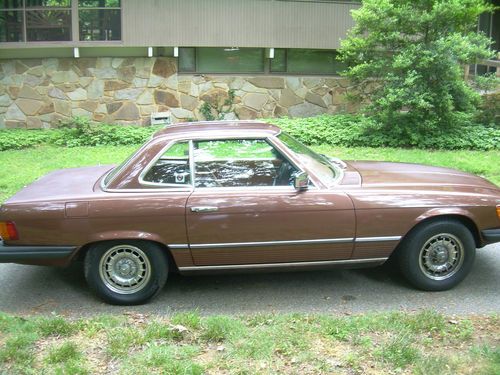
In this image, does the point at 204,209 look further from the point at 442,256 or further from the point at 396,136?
the point at 396,136

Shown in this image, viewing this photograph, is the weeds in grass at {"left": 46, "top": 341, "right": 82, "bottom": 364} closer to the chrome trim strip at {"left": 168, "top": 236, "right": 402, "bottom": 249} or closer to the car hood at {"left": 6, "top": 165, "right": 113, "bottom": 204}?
the chrome trim strip at {"left": 168, "top": 236, "right": 402, "bottom": 249}

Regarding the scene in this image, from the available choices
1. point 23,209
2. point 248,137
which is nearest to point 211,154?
point 248,137

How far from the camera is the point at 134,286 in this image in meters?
4.90

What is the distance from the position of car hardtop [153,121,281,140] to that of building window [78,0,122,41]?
8866 millimetres

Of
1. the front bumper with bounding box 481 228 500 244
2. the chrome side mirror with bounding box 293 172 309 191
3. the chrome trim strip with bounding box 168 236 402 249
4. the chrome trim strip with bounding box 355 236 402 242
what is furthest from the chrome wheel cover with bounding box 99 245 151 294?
the front bumper with bounding box 481 228 500 244

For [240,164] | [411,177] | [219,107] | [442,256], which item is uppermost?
[219,107]

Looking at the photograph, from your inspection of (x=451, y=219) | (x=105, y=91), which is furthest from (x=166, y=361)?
(x=105, y=91)

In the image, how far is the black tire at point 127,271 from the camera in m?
4.84

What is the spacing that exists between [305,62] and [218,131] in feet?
33.8

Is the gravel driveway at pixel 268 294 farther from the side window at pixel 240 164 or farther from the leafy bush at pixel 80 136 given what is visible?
the leafy bush at pixel 80 136

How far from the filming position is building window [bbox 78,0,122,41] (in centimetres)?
1344

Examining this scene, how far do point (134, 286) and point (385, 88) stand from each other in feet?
27.3

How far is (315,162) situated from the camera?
530cm

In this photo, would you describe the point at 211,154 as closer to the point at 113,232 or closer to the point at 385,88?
the point at 113,232
